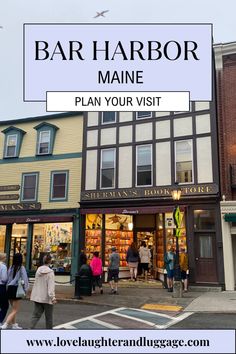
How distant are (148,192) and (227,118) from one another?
5.21 meters

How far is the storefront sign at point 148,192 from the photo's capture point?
57.3 ft

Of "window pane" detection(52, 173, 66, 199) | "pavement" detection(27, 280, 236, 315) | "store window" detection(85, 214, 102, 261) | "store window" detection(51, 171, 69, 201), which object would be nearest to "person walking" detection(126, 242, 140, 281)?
"pavement" detection(27, 280, 236, 315)

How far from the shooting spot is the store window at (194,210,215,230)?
56.8 ft

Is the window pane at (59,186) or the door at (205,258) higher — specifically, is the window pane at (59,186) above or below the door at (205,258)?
above

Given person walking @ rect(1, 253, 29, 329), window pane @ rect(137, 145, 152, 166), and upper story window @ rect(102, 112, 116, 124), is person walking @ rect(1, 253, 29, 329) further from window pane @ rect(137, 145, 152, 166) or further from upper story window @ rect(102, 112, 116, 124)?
upper story window @ rect(102, 112, 116, 124)

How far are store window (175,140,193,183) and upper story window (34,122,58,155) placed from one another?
25.0ft

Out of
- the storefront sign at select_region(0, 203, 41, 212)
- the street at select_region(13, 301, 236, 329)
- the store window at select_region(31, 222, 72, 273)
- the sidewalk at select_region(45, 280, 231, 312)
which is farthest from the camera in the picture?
the storefront sign at select_region(0, 203, 41, 212)

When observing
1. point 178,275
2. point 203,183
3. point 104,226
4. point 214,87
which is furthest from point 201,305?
point 214,87

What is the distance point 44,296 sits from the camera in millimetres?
8008

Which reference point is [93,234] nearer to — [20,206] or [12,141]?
[20,206]

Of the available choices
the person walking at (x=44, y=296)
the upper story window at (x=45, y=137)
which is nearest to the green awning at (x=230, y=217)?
the person walking at (x=44, y=296)

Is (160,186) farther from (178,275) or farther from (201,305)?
(201,305)

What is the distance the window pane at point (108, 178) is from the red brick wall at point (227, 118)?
221 inches

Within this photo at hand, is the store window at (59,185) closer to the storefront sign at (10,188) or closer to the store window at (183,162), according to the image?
the storefront sign at (10,188)
